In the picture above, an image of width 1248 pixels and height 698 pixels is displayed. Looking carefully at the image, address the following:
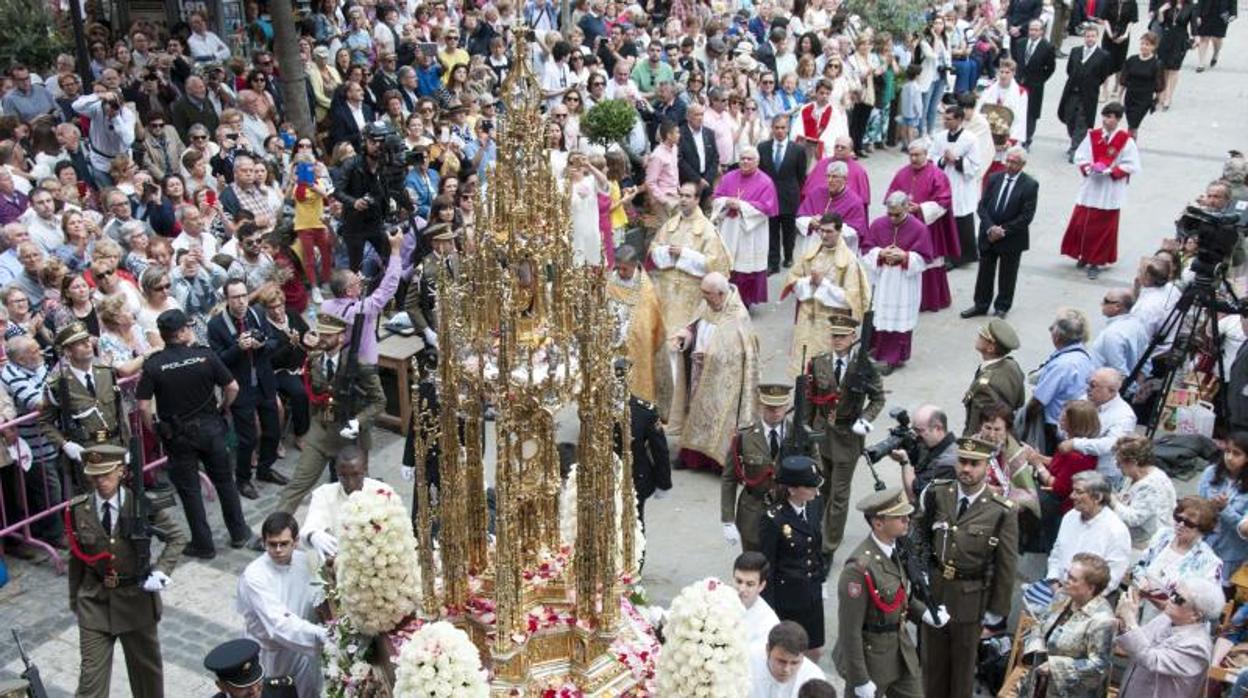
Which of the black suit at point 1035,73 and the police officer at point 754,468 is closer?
the police officer at point 754,468

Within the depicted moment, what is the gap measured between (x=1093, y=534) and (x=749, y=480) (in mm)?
2201

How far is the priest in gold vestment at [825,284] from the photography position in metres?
12.1

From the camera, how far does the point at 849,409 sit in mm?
9891

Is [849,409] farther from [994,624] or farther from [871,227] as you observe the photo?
[871,227]

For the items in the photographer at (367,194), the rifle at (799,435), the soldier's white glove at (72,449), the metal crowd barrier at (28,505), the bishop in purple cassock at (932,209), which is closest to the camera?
the rifle at (799,435)

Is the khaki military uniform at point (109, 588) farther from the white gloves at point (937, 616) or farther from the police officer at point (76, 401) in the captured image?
the white gloves at point (937, 616)

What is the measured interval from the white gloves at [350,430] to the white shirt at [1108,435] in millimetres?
5220

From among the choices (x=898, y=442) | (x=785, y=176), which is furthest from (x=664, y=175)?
(x=898, y=442)

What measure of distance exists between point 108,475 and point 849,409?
5145 millimetres

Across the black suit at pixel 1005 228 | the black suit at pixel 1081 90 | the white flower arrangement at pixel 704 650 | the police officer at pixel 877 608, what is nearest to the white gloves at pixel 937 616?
the police officer at pixel 877 608

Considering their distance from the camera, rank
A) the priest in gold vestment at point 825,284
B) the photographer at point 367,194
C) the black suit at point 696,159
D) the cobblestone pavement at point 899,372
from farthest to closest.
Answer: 1. the black suit at point 696,159
2. the photographer at point 367,194
3. the priest in gold vestment at point 825,284
4. the cobblestone pavement at point 899,372

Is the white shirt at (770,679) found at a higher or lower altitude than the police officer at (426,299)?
lower

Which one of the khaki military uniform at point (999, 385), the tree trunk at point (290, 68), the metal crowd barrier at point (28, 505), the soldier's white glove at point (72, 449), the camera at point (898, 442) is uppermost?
the tree trunk at point (290, 68)

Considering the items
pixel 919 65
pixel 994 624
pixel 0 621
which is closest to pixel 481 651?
pixel 994 624
